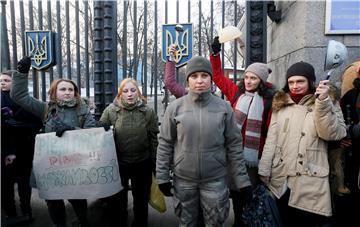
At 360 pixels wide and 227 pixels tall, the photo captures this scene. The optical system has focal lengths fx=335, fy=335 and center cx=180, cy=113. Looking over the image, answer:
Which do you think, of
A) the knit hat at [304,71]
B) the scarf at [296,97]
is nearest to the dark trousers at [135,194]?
the scarf at [296,97]

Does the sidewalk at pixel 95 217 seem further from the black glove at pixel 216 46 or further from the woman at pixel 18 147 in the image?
the black glove at pixel 216 46

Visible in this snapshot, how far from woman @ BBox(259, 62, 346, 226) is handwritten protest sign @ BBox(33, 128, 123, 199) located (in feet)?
4.45

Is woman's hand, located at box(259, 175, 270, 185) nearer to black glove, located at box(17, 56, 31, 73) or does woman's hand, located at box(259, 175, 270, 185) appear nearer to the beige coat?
the beige coat

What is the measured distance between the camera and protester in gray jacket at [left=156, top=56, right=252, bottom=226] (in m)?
2.53

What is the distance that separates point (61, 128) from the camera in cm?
300

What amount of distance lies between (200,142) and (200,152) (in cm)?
8

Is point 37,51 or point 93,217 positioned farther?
point 37,51

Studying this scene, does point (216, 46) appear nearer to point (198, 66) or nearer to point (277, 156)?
point (198, 66)

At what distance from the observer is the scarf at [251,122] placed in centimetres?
283

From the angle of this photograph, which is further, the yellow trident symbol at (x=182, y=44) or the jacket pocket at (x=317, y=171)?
the yellow trident symbol at (x=182, y=44)

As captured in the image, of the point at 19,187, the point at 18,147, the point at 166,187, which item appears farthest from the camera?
the point at 19,187

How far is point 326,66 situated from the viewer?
244cm

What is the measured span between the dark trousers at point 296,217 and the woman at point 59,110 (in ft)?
5.87

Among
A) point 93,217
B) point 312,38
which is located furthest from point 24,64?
point 312,38
